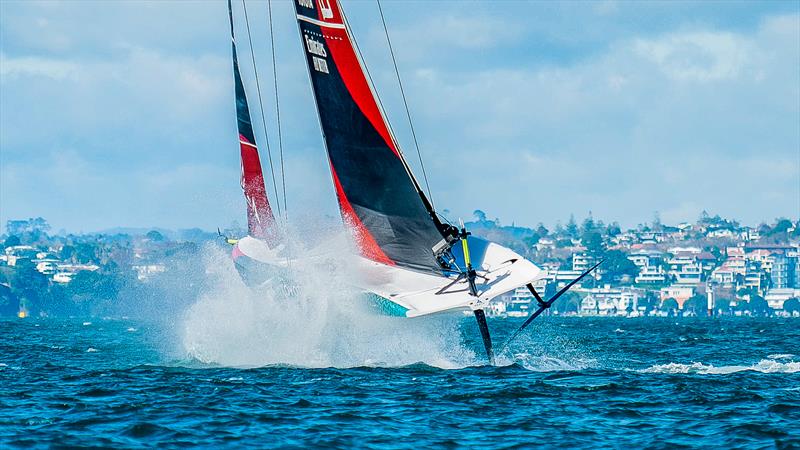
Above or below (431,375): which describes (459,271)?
above

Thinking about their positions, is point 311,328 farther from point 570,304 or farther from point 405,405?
point 570,304

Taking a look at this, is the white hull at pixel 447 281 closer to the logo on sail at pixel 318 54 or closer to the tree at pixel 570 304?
the logo on sail at pixel 318 54

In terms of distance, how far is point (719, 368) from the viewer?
3164cm

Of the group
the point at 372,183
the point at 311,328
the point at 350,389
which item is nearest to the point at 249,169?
the point at 372,183

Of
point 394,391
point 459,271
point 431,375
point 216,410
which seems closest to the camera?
point 216,410

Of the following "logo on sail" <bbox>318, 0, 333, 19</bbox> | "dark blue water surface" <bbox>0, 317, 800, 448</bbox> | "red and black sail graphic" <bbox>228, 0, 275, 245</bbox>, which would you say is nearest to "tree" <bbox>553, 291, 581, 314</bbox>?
"red and black sail graphic" <bbox>228, 0, 275, 245</bbox>

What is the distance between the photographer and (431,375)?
28.0 m

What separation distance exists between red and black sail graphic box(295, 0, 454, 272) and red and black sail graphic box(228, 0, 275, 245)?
12914 mm

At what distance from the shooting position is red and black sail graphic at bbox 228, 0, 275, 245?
43969 mm

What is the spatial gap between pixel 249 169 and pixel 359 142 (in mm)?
15695

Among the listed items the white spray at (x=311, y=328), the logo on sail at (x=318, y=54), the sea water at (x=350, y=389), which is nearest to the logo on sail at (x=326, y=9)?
the logo on sail at (x=318, y=54)

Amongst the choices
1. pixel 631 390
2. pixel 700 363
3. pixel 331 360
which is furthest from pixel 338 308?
pixel 700 363

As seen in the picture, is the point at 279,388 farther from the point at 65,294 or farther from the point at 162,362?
the point at 65,294

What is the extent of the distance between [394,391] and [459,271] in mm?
5315
